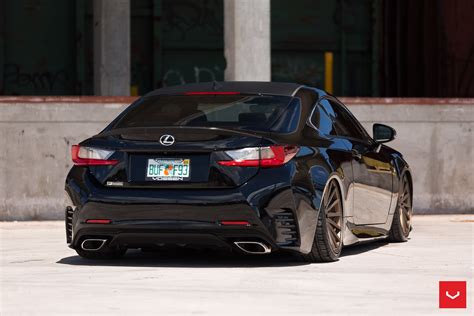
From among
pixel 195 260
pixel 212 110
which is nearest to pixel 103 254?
pixel 195 260

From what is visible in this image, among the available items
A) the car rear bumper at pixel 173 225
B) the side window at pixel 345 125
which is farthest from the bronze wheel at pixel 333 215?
the side window at pixel 345 125

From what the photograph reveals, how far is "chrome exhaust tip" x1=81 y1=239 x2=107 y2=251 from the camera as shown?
1059 cm

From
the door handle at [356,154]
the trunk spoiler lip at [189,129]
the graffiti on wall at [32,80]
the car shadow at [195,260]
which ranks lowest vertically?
the car shadow at [195,260]

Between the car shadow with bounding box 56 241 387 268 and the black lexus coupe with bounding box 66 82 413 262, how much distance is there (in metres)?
0.15

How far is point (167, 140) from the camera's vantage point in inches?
405

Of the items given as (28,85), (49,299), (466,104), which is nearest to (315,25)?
(28,85)

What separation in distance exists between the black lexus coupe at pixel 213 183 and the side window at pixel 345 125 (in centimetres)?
73

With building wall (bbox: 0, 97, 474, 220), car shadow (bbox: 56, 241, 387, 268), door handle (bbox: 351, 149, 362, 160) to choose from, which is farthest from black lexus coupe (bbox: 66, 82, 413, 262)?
building wall (bbox: 0, 97, 474, 220)

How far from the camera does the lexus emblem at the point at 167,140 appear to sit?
10266mm

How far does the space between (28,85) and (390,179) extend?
19.0 m

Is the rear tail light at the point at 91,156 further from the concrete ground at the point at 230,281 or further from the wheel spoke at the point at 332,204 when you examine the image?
the wheel spoke at the point at 332,204

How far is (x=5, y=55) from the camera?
100 feet

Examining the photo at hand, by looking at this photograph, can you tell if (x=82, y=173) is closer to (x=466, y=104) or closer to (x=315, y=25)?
(x=466, y=104)

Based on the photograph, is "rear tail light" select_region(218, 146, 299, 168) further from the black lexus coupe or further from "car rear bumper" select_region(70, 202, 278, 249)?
"car rear bumper" select_region(70, 202, 278, 249)
